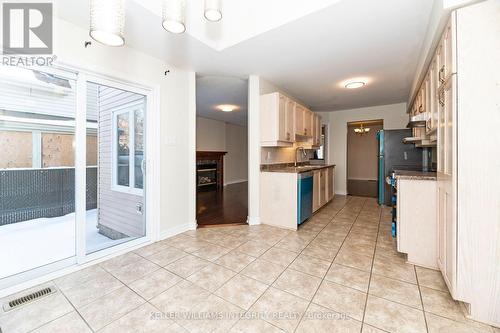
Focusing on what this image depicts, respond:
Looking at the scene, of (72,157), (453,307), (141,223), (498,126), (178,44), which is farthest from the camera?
(141,223)

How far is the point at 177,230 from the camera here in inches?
124

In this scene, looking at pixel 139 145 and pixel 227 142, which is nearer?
pixel 139 145

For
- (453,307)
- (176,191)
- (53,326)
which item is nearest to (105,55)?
(176,191)

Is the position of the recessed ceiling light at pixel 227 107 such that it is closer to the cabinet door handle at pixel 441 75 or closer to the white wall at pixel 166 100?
the white wall at pixel 166 100

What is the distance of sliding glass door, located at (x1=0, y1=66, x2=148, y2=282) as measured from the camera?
78.3 inches

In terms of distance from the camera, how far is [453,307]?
1567 mm

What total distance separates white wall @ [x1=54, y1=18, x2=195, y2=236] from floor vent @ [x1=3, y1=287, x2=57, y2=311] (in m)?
1.23

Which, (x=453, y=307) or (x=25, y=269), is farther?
(x=25, y=269)

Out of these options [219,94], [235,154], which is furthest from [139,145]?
[235,154]

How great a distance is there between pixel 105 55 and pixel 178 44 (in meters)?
0.79

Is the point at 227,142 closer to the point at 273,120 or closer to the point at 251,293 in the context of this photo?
the point at 273,120

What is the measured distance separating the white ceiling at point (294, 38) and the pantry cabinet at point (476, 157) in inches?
28.4

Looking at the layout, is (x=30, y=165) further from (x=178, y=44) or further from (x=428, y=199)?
(x=428, y=199)

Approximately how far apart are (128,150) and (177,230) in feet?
4.54
